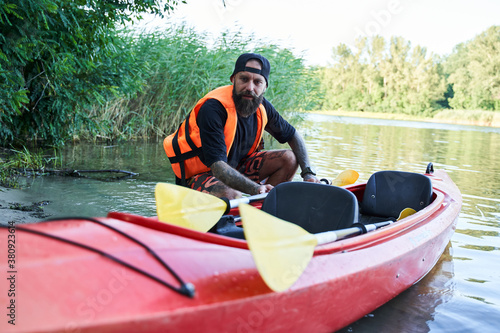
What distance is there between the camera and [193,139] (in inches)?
141

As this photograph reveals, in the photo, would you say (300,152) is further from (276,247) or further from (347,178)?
(276,247)

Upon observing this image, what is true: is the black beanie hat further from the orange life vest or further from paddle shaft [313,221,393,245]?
paddle shaft [313,221,393,245]

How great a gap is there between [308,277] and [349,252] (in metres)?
0.40

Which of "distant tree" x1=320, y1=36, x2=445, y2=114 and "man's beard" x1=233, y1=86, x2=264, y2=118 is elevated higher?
"distant tree" x1=320, y1=36, x2=445, y2=114

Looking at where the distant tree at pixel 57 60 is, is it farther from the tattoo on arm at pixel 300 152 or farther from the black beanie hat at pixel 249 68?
the tattoo on arm at pixel 300 152

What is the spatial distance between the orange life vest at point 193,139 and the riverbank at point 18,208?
119 centimetres

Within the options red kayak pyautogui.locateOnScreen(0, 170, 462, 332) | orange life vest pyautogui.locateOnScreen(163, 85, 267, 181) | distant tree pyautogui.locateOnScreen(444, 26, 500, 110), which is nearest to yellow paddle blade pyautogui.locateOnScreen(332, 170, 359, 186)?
orange life vest pyautogui.locateOnScreen(163, 85, 267, 181)

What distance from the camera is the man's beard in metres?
3.57

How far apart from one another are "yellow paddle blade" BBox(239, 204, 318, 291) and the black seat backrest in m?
2.02

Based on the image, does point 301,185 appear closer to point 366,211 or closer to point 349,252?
point 349,252

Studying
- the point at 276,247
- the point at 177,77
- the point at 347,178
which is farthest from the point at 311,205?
the point at 177,77

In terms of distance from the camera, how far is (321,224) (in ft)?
8.77

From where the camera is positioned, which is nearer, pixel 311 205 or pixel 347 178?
pixel 311 205

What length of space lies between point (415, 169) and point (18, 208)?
638 centimetres
